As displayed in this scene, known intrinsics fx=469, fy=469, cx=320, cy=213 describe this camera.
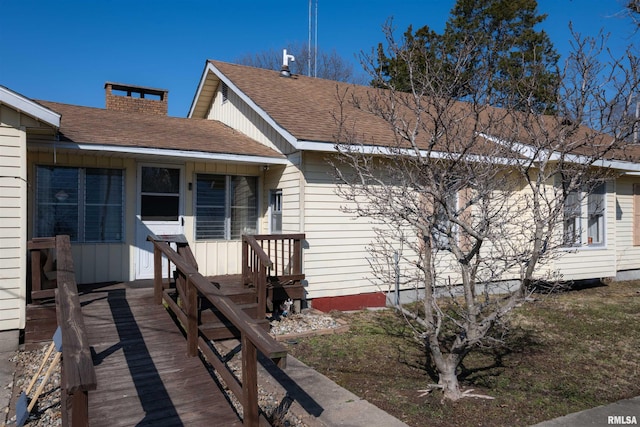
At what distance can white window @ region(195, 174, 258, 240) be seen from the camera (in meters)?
8.88

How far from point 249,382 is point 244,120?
7686 millimetres

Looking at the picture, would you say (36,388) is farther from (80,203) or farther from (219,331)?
Result: (80,203)

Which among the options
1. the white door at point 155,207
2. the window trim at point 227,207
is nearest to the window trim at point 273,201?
the window trim at point 227,207

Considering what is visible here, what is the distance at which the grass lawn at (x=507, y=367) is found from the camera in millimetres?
4402

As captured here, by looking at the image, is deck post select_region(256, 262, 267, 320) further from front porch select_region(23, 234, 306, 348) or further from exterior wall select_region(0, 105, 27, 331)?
exterior wall select_region(0, 105, 27, 331)

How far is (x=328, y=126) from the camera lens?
8664mm

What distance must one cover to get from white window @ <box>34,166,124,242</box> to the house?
0.02 m

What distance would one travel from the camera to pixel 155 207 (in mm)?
8414

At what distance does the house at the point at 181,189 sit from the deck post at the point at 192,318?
2.67 m

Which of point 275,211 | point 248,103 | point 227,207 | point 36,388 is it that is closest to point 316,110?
point 248,103

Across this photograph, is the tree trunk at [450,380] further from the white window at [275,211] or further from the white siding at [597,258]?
the white siding at [597,258]

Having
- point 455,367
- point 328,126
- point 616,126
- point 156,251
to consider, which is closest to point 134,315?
point 156,251

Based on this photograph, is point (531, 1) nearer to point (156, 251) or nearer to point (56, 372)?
point (156, 251)

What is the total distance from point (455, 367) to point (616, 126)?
3.03 meters
